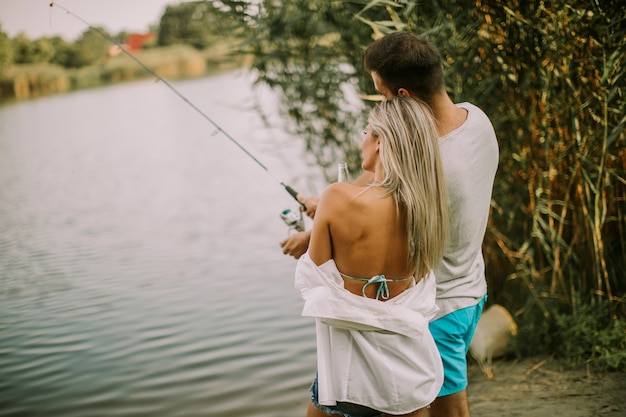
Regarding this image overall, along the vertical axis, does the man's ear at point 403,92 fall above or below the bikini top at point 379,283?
above

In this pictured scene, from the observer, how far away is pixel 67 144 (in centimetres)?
1446

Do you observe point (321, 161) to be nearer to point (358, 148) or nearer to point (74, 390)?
point (358, 148)

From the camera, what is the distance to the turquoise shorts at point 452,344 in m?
1.82

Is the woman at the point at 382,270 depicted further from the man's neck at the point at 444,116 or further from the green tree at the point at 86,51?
the green tree at the point at 86,51

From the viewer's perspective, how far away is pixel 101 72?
31.3 meters

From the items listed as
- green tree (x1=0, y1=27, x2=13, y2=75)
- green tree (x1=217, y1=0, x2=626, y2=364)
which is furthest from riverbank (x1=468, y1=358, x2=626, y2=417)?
green tree (x1=0, y1=27, x2=13, y2=75)

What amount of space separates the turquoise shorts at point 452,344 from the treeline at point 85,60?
12864 millimetres

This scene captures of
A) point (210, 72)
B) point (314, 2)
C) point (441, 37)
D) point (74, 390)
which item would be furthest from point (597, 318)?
point (210, 72)

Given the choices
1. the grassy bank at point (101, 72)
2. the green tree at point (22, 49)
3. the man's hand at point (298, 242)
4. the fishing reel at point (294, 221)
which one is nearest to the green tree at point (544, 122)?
the fishing reel at point (294, 221)

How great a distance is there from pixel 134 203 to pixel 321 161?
5.55 metres

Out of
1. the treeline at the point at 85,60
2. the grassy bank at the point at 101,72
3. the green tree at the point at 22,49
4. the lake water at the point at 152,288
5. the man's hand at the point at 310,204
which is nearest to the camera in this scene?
the man's hand at the point at 310,204

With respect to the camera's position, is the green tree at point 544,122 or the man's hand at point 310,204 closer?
the man's hand at point 310,204

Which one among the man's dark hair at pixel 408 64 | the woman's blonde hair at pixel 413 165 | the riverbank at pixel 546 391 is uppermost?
the man's dark hair at pixel 408 64

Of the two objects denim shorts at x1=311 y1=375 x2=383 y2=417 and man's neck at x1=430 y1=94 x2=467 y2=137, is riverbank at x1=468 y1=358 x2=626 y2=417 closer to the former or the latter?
denim shorts at x1=311 y1=375 x2=383 y2=417
